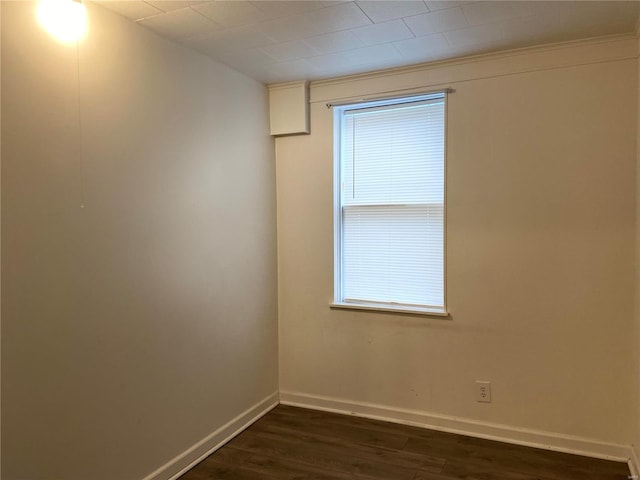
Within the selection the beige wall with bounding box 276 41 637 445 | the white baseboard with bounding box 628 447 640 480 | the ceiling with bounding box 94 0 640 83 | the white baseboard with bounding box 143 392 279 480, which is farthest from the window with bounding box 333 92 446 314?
the white baseboard with bounding box 628 447 640 480

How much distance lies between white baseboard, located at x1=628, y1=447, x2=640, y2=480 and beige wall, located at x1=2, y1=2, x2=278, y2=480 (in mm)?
2283

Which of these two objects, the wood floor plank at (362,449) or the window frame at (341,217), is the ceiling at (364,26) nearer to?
the window frame at (341,217)

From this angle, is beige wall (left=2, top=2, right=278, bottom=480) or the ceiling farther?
the ceiling

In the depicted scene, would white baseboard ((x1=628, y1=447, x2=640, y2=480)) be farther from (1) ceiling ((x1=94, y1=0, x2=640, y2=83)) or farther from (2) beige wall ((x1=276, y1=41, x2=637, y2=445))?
(1) ceiling ((x1=94, y1=0, x2=640, y2=83))

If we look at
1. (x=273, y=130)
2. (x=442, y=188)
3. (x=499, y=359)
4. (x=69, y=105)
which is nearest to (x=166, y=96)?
(x=69, y=105)

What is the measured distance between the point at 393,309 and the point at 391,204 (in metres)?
0.72

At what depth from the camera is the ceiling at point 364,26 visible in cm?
217

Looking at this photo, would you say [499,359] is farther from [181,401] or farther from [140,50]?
[140,50]

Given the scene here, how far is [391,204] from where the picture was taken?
324 centimetres

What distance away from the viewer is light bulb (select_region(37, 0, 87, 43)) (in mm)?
1892

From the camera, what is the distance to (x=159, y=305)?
2479 millimetres

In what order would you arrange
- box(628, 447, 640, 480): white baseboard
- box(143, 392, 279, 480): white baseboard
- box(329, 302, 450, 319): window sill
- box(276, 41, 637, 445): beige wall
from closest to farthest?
box(628, 447, 640, 480): white baseboard < box(143, 392, 279, 480): white baseboard < box(276, 41, 637, 445): beige wall < box(329, 302, 450, 319): window sill

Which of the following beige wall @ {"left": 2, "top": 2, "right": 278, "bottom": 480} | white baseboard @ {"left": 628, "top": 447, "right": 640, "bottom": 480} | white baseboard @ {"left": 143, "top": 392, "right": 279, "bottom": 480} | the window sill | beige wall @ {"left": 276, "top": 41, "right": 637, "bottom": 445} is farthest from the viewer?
the window sill

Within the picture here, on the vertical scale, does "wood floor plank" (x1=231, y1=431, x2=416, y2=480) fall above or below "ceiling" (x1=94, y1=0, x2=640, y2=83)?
below
